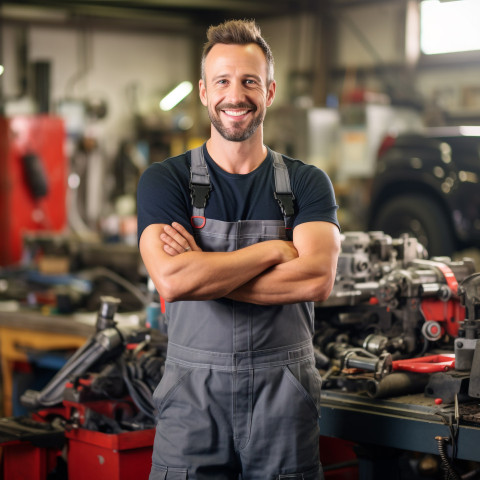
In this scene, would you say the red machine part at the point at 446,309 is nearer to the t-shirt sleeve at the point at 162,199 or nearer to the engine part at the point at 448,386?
the engine part at the point at 448,386

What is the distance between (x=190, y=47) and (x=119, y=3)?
2.25m

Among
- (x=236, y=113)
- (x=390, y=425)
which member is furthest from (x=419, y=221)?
(x=236, y=113)

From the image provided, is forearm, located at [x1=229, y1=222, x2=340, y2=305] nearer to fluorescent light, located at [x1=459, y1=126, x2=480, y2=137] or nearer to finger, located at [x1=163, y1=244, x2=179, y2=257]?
finger, located at [x1=163, y1=244, x2=179, y2=257]

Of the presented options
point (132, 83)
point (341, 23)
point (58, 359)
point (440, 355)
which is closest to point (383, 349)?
point (440, 355)

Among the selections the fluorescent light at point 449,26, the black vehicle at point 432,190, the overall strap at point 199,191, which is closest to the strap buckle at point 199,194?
the overall strap at point 199,191

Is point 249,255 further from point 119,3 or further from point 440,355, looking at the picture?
point 119,3

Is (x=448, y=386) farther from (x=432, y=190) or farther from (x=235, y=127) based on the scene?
(x=432, y=190)

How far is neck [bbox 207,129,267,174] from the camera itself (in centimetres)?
241

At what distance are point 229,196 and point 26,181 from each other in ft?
26.9

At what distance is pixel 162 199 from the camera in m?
2.34

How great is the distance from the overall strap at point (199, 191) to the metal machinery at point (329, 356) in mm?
858

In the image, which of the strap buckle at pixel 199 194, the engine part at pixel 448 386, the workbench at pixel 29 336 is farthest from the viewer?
the workbench at pixel 29 336

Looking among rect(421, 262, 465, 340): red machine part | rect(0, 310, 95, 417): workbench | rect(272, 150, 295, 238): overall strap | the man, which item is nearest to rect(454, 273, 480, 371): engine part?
rect(421, 262, 465, 340): red machine part

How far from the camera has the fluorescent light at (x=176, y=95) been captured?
38.5ft
